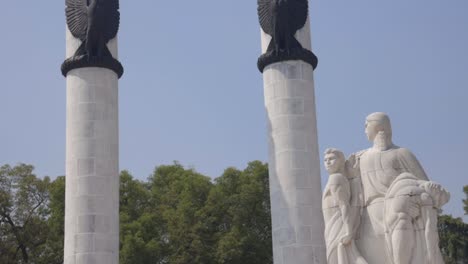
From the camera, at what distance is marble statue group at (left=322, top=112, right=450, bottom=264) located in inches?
406

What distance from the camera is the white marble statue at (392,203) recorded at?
10281mm

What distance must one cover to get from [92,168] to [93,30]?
4872mm

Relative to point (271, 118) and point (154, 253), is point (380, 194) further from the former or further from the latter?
point (154, 253)

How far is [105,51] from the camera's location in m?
26.2

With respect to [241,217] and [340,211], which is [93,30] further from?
[241,217]

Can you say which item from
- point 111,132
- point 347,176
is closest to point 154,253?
point 111,132


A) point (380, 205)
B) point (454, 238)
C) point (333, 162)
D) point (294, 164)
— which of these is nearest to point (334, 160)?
point (333, 162)

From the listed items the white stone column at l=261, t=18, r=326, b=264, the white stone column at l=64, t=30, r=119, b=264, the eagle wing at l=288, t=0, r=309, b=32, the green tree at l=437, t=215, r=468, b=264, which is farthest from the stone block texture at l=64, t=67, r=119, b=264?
the green tree at l=437, t=215, r=468, b=264

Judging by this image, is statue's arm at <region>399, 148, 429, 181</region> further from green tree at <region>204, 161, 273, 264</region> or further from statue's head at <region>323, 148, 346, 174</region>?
green tree at <region>204, 161, 273, 264</region>

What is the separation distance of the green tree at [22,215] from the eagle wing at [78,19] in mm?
16039

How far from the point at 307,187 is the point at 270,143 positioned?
2069 millimetres

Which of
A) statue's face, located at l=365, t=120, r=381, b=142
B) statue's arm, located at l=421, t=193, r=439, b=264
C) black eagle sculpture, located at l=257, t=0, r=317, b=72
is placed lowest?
statue's arm, located at l=421, t=193, r=439, b=264

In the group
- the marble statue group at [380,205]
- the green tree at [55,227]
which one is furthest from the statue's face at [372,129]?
the green tree at [55,227]

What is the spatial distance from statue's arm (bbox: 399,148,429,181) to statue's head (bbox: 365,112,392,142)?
1.18ft
